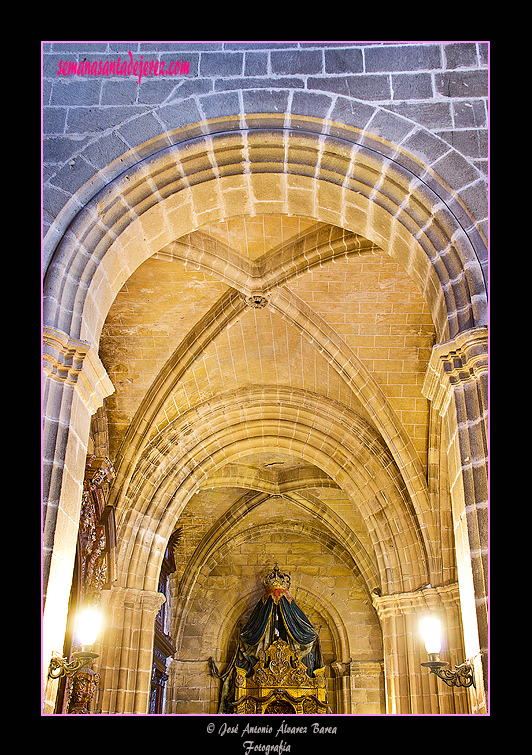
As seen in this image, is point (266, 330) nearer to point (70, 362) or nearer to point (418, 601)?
point (418, 601)

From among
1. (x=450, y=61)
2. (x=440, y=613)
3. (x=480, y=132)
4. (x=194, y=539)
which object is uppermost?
(x=450, y=61)

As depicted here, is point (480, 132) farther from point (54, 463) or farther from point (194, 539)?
point (194, 539)

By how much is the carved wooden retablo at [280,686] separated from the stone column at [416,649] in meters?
4.51

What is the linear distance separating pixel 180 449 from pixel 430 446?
Result: 3276 mm

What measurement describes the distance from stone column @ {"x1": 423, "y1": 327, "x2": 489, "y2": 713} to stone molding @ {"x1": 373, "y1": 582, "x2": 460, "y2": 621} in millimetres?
4189

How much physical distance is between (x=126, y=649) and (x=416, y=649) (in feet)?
11.2

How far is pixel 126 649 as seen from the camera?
816cm

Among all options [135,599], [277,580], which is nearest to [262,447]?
[135,599]

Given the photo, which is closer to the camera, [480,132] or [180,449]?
[480,132]

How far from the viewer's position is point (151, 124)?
464 centimetres
